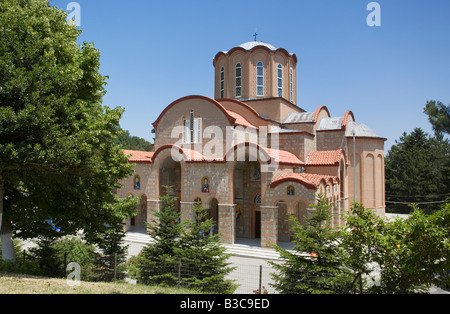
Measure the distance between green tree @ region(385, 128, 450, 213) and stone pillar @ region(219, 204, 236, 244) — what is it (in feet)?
72.0

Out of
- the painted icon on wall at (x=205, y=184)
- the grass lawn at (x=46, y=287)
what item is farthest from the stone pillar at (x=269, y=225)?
the grass lawn at (x=46, y=287)

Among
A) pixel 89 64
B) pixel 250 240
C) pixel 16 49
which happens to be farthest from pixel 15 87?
pixel 250 240

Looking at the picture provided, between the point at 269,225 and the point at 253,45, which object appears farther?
the point at 253,45

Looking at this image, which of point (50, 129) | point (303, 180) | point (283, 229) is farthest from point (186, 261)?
point (283, 229)

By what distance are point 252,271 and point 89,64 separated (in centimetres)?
975

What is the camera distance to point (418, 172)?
111 ft

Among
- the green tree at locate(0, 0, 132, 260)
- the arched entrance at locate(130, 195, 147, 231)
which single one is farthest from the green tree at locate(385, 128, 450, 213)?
the green tree at locate(0, 0, 132, 260)

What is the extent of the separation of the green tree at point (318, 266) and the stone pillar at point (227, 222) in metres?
8.67

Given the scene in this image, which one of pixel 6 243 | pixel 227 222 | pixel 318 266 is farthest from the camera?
pixel 227 222

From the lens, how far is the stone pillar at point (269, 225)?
16922 mm

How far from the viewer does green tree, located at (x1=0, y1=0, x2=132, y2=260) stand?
7.83 meters

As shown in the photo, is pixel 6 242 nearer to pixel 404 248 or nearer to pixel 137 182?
pixel 404 248

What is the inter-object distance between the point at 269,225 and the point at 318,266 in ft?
27.0

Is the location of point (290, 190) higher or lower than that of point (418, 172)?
lower
